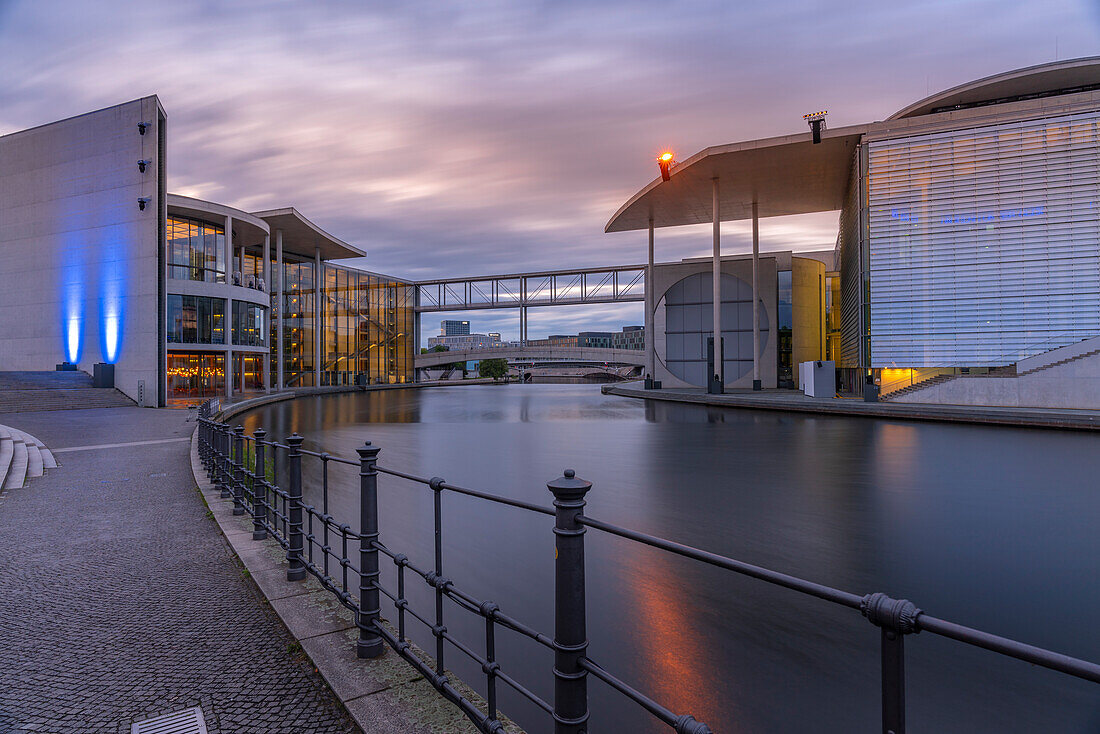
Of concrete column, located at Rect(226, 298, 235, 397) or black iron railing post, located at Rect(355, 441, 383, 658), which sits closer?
A: black iron railing post, located at Rect(355, 441, 383, 658)

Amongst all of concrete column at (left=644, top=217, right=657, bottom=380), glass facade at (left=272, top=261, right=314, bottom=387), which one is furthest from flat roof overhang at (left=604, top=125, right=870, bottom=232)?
glass facade at (left=272, top=261, right=314, bottom=387)

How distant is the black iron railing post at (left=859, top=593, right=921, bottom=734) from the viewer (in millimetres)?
1432

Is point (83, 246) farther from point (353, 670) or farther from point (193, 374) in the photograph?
point (353, 670)

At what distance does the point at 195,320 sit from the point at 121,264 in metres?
4.84

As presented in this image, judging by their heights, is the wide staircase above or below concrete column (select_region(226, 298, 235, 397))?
below

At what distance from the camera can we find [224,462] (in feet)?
28.9

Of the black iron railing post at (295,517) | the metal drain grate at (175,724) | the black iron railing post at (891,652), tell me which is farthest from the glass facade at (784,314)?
the black iron railing post at (891,652)

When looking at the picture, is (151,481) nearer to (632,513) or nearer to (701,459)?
(632,513)

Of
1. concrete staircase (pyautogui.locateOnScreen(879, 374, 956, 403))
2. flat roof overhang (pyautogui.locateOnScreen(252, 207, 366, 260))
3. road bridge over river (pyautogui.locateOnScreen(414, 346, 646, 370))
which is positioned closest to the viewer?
concrete staircase (pyautogui.locateOnScreen(879, 374, 956, 403))

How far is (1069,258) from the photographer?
2286 centimetres

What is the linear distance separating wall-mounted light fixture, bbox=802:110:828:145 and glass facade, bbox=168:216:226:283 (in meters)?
33.8

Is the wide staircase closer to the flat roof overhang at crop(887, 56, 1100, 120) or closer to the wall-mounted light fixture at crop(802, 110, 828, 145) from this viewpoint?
the wall-mounted light fixture at crop(802, 110, 828, 145)

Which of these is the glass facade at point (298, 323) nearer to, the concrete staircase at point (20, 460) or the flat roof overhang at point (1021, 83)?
the concrete staircase at point (20, 460)

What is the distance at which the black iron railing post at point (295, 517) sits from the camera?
197 inches
